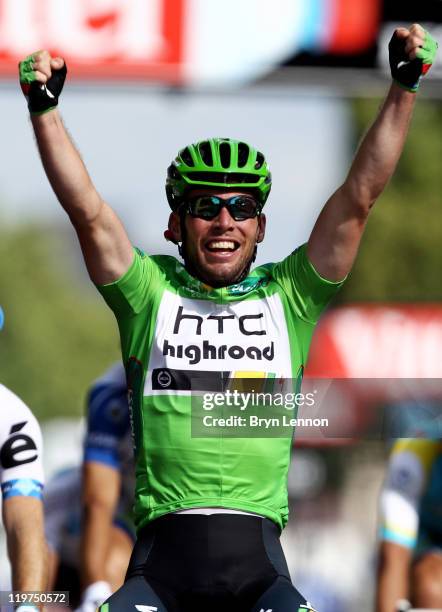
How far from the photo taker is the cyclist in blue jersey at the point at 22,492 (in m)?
6.55

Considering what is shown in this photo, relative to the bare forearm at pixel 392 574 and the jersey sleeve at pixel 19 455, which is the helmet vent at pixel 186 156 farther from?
the bare forearm at pixel 392 574

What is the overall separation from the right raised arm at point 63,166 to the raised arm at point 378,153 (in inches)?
34.9

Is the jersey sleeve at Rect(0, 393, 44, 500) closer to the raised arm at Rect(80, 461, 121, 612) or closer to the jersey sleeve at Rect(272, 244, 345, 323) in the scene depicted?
the jersey sleeve at Rect(272, 244, 345, 323)

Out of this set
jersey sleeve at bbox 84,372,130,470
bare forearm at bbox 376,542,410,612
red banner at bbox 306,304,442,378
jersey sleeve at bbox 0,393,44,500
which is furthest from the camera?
red banner at bbox 306,304,442,378

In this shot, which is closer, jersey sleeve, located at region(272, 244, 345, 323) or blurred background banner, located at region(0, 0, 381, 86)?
jersey sleeve, located at region(272, 244, 345, 323)

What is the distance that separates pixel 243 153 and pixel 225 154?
0.08 meters

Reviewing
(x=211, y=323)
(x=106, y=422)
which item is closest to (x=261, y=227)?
(x=211, y=323)

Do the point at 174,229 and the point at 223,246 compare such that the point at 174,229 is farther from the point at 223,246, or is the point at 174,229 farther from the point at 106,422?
the point at 106,422

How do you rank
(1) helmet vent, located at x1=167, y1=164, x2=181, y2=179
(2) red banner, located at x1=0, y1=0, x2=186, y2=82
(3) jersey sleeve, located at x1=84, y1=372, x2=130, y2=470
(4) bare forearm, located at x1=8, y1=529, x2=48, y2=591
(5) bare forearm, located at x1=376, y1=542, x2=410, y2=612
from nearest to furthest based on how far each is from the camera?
1. (1) helmet vent, located at x1=167, y1=164, x2=181, y2=179
2. (4) bare forearm, located at x1=8, y1=529, x2=48, y2=591
3. (5) bare forearm, located at x1=376, y1=542, x2=410, y2=612
4. (3) jersey sleeve, located at x1=84, y1=372, x2=130, y2=470
5. (2) red banner, located at x1=0, y1=0, x2=186, y2=82

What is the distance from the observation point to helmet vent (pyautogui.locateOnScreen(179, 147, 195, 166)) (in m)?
6.29

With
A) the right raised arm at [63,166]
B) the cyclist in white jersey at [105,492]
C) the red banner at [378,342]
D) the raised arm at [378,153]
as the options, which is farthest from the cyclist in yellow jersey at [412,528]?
the red banner at [378,342]

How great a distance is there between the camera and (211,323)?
602 cm

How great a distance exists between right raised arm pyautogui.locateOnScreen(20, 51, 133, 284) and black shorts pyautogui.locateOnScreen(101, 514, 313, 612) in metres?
1.14

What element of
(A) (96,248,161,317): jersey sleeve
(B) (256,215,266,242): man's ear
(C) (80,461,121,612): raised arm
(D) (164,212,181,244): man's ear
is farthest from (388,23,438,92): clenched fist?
(C) (80,461,121,612): raised arm
